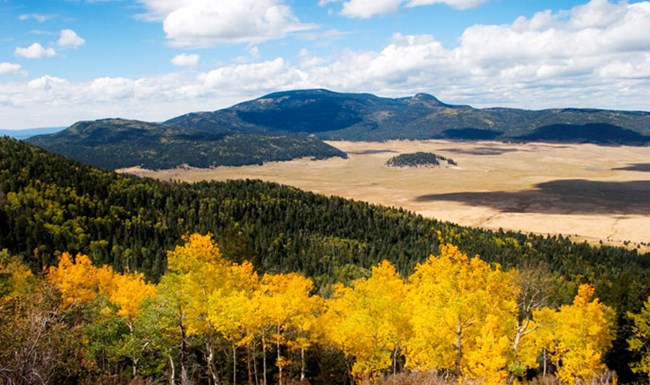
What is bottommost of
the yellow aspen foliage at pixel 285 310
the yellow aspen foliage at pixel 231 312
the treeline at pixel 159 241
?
the treeline at pixel 159 241

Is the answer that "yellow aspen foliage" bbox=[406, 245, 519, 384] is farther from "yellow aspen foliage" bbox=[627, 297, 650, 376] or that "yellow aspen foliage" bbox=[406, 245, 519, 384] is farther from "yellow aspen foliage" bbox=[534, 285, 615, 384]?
"yellow aspen foliage" bbox=[627, 297, 650, 376]

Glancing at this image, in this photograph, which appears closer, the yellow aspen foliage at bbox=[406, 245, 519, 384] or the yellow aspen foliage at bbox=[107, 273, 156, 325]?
the yellow aspen foliage at bbox=[406, 245, 519, 384]

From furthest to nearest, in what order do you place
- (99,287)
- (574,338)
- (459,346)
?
(99,287) < (574,338) < (459,346)

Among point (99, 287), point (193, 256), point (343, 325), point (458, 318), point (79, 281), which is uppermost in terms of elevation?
point (193, 256)

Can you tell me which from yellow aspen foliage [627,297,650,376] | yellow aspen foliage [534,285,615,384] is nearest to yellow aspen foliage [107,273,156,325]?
yellow aspen foliage [534,285,615,384]

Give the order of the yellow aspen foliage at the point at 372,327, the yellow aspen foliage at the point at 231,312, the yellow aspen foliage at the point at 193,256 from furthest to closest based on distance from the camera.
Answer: the yellow aspen foliage at the point at 372,327, the yellow aspen foliage at the point at 193,256, the yellow aspen foliage at the point at 231,312

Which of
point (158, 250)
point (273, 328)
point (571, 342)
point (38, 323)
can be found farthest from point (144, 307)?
point (158, 250)

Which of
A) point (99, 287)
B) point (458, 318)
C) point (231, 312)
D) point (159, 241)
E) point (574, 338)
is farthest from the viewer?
point (159, 241)

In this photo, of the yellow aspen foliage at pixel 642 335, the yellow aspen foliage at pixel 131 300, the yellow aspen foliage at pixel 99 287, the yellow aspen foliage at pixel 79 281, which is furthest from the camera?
the yellow aspen foliage at pixel 79 281

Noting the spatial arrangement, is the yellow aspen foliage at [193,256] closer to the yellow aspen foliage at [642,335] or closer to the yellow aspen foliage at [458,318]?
the yellow aspen foliage at [458,318]

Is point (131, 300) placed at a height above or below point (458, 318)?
below

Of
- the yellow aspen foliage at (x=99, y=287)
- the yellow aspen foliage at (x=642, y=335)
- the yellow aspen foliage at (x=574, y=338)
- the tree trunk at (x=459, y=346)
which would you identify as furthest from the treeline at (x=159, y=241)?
the tree trunk at (x=459, y=346)

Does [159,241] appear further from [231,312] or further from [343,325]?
[231,312]

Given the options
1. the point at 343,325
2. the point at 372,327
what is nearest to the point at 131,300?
the point at 343,325
